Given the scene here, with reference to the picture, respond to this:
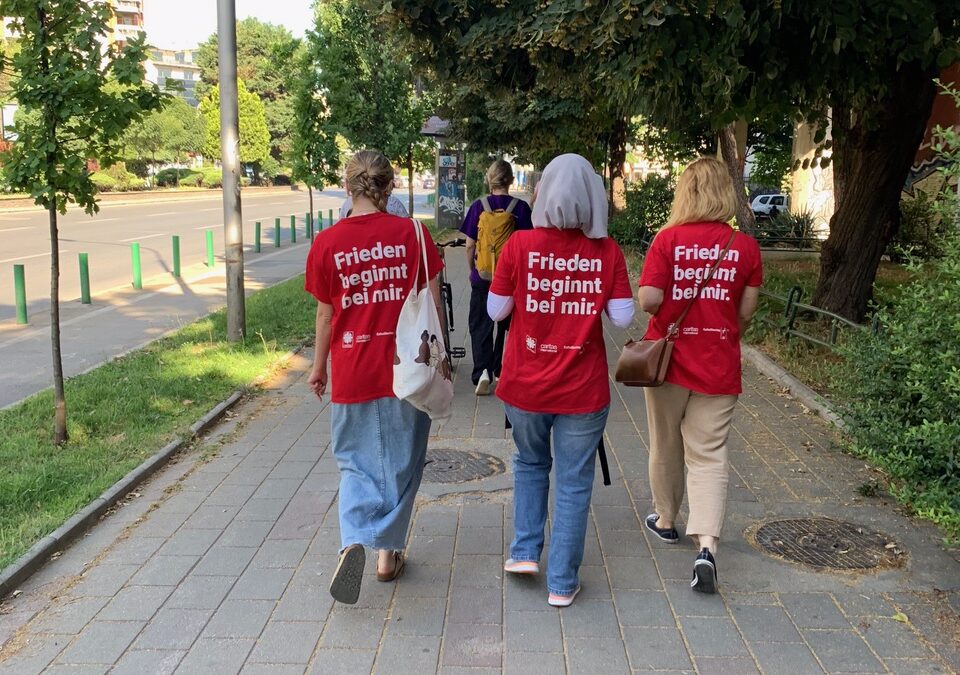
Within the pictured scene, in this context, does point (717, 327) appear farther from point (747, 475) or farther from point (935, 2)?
point (935, 2)

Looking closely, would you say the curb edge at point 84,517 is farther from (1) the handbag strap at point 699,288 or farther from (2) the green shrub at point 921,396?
(2) the green shrub at point 921,396

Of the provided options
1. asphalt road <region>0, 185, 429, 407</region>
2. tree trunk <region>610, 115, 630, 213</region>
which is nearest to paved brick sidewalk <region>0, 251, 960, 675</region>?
asphalt road <region>0, 185, 429, 407</region>

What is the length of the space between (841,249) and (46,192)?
773cm

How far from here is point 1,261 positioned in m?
16.4

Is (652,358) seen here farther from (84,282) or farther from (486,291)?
(84,282)

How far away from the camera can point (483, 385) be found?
22.9 ft

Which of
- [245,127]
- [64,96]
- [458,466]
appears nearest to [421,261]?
[458,466]

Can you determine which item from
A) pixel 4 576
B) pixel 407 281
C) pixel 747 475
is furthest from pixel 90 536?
pixel 747 475

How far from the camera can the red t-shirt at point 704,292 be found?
3.53 meters

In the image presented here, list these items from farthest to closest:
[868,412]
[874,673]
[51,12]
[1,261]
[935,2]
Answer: [1,261] → [935,2] → [51,12] → [868,412] → [874,673]

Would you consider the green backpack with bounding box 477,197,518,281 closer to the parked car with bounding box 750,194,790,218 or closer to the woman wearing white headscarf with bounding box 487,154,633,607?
the woman wearing white headscarf with bounding box 487,154,633,607

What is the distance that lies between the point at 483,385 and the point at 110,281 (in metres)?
10.3

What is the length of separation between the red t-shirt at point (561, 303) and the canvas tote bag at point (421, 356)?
0.36 meters

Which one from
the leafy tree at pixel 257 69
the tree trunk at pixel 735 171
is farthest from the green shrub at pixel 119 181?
the tree trunk at pixel 735 171
